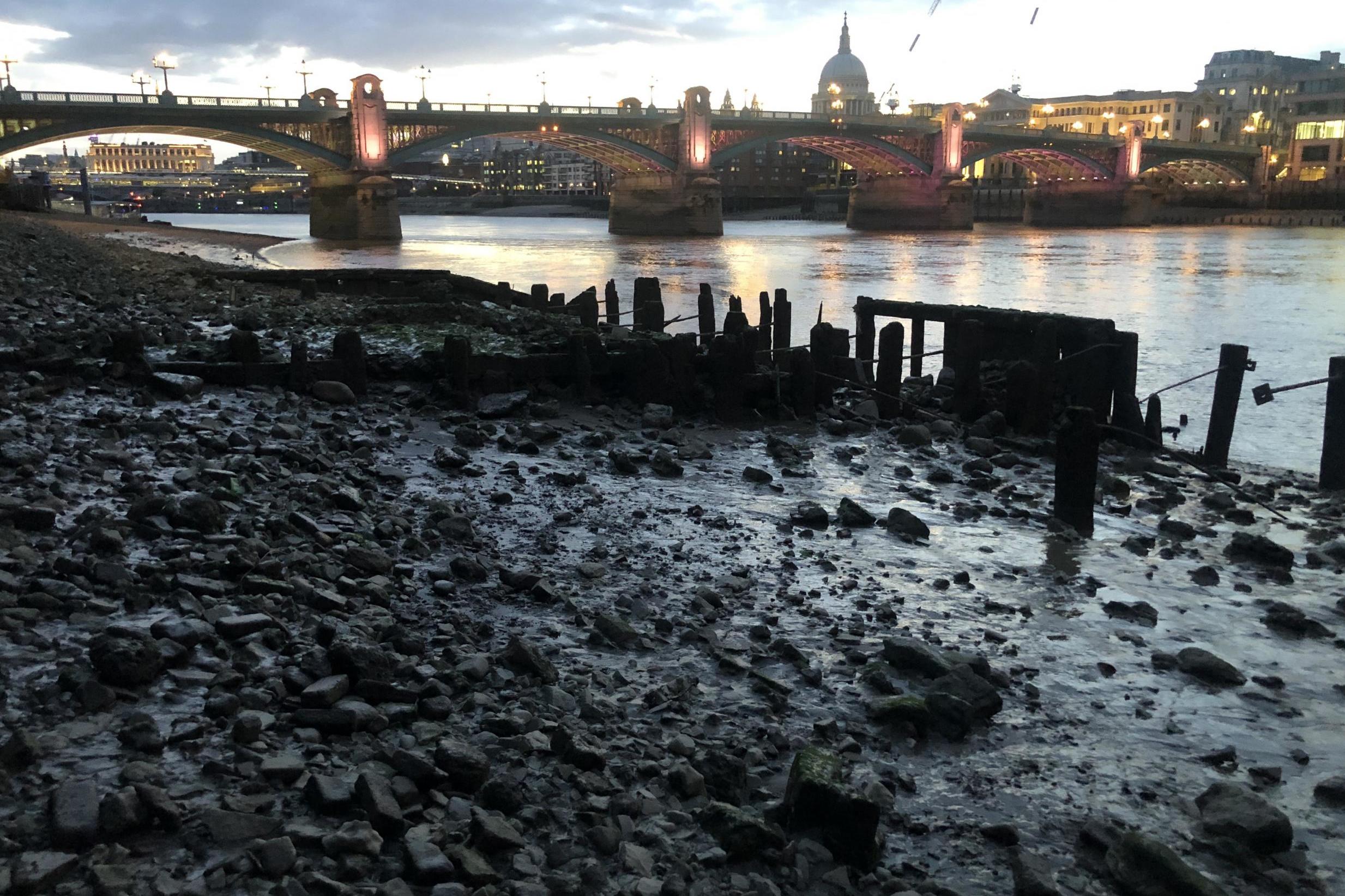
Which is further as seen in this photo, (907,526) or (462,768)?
(907,526)

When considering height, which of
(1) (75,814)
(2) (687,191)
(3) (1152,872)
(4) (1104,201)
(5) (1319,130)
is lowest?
(3) (1152,872)

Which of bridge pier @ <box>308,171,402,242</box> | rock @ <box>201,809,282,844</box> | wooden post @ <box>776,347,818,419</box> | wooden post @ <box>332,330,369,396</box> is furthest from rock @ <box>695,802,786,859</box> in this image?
bridge pier @ <box>308,171,402,242</box>

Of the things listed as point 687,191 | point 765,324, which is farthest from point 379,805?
point 687,191

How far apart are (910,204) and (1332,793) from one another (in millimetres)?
90586

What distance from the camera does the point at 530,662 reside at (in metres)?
4.52

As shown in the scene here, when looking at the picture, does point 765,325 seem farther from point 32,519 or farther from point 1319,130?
point 1319,130

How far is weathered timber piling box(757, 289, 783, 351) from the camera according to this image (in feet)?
43.1

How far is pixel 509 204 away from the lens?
158125 millimetres

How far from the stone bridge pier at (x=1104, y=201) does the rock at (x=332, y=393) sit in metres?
100.0

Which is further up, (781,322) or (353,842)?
(781,322)

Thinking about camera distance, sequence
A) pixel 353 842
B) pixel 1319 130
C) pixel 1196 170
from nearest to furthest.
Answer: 1. pixel 353 842
2. pixel 1196 170
3. pixel 1319 130

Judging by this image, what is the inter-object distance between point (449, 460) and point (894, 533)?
3.12 meters

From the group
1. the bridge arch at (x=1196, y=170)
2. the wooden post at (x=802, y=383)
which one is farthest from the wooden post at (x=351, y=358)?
the bridge arch at (x=1196, y=170)

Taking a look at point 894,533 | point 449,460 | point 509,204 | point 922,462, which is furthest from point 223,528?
point 509,204
